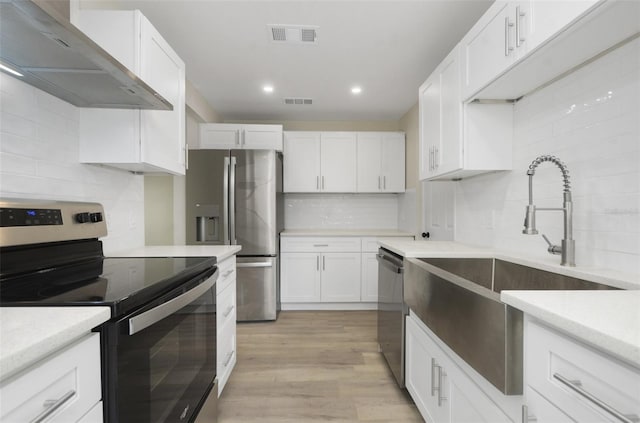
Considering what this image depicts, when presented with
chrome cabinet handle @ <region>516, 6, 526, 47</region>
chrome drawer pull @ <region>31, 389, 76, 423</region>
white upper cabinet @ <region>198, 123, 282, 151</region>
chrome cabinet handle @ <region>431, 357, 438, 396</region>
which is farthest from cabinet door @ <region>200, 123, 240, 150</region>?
chrome drawer pull @ <region>31, 389, 76, 423</region>

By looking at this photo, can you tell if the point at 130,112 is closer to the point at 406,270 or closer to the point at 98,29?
the point at 98,29

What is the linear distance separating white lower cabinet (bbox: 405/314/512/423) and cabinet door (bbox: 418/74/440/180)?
1.17m

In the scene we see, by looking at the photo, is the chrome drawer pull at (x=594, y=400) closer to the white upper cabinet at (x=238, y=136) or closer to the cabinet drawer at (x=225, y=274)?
the cabinet drawer at (x=225, y=274)

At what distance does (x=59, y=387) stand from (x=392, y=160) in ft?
12.0

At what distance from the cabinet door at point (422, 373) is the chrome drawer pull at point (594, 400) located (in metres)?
0.79

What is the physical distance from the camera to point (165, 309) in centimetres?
94

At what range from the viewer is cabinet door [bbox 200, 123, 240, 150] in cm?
350

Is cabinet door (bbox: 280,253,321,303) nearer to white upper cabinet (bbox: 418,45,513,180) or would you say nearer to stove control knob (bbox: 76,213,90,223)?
white upper cabinet (bbox: 418,45,513,180)

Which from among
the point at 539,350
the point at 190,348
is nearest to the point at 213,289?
the point at 190,348

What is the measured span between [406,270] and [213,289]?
3.48 ft

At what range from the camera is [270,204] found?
3.11 meters

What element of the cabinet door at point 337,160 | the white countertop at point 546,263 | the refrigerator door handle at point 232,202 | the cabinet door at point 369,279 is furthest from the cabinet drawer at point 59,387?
the cabinet door at point 337,160

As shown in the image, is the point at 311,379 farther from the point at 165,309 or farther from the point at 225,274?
the point at 165,309

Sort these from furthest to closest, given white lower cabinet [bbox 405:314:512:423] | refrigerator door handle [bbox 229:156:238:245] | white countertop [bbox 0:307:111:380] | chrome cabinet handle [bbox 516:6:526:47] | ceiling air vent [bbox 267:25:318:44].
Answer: refrigerator door handle [bbox 229:156:238:245]
ceiling air vent [bbox 267:25:318:44]
chrome cabinet handle [bbox 516:6:526:47]
white lower cabinet [bbox 405:314:512:423]
white countertop [bbox 0:307:111:380]
